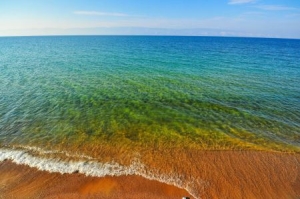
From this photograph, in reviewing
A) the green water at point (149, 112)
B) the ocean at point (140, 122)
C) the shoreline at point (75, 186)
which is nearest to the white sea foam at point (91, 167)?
the ocean at point (140, 122)

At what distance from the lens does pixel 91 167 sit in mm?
11148

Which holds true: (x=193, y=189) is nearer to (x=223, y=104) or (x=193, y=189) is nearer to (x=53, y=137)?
(x=53, y=137)

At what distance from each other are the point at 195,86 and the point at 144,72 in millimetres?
10453

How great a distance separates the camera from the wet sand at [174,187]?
9414mm

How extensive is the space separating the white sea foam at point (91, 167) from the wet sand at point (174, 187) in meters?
0.31

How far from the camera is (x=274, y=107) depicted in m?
19.1

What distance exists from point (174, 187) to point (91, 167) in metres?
4.47

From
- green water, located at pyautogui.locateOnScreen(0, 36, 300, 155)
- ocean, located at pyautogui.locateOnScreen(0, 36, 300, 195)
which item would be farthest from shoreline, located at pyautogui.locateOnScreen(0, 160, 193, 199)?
green water, located at pyautogui.locateOnScreen(0, 36, 300, 155)

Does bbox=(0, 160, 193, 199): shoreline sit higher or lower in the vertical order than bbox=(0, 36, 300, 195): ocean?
lower

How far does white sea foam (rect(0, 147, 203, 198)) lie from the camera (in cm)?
1032

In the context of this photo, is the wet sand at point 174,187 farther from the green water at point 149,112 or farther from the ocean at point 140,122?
the green water at point 149,112

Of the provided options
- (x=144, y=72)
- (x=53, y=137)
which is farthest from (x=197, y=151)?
(x=144, y=72)

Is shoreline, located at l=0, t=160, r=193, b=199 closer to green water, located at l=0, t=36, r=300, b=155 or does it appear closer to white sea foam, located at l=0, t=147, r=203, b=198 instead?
white sea foam, located at l=0, t=147, r=203, b=198

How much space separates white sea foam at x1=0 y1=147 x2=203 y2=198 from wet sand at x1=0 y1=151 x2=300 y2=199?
1.03ft
